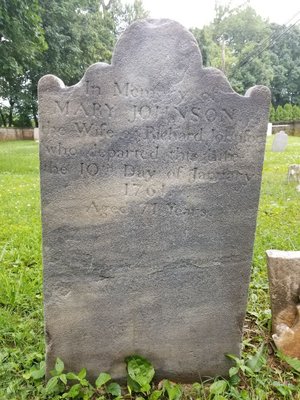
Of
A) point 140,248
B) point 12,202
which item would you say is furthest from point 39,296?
point 12,202

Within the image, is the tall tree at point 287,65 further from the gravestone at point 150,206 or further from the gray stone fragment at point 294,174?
the gravestone at point 150,206

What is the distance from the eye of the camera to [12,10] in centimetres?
1009

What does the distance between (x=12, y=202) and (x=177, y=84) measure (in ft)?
16.0

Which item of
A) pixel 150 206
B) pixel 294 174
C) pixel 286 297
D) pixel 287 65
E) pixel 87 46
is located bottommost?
pixel 286 297

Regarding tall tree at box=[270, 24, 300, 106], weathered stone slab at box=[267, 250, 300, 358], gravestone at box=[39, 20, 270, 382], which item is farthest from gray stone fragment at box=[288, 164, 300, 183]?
tall tree at box=[270, 24, 300, 106]

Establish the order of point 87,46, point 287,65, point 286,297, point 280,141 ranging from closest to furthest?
point 286,297
point 280,141
point 87,46
point 287,65

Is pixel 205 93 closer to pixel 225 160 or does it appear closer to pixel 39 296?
pixel 225 160

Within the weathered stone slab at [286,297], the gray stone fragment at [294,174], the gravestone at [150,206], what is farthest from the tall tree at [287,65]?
the gravestone at [150,206]

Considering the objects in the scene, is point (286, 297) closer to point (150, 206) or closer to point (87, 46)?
point (150, 206)

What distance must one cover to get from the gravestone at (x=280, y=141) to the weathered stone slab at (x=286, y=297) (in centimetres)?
1343

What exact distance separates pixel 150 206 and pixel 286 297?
3.70 ft

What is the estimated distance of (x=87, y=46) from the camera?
19141 mm

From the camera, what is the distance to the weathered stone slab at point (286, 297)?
90.6 inches

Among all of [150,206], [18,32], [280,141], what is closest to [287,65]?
[280,141]
